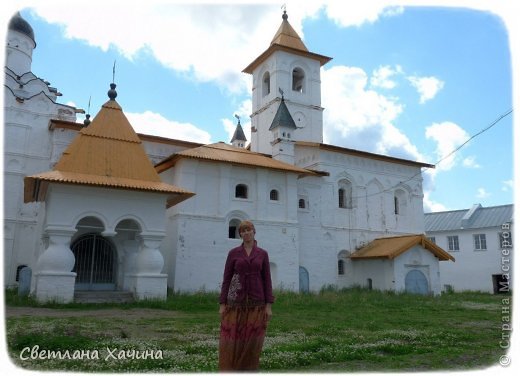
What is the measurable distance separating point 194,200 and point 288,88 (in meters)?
12.8

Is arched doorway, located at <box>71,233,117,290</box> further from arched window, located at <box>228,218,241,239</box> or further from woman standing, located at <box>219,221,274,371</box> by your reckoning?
woman standing, located at <box>219,221,274,371</box>

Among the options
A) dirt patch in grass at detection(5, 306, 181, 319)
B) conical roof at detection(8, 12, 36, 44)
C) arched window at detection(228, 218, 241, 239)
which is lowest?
dirt patch in grass at detection(5, 306, 181, 319)

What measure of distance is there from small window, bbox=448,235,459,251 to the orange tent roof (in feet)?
74.3

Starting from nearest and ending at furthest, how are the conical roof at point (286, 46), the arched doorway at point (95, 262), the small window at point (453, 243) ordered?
the arched doorway at point (95, 262) < the conical roof at point (286, 46) < the small window at point (453, 243)

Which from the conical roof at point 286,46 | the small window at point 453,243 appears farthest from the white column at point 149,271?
the small window at point 453,243

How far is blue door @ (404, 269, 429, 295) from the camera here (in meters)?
21.6

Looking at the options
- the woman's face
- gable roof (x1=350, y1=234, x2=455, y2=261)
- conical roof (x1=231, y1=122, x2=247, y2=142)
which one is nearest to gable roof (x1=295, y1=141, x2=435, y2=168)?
gable roof (x1=350, y1=234, x2=455, y2=261)

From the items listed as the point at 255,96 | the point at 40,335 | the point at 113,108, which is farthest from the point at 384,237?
the point at 40,335

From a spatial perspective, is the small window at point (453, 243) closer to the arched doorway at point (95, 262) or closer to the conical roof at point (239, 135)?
the conical roof at point (239, 135)

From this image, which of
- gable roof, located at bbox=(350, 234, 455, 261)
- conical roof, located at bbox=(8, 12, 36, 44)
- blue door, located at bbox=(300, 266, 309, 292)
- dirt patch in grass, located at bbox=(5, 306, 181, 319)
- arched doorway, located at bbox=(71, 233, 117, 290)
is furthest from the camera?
conical roof, located at bbox=(8, 12, 36, 44)

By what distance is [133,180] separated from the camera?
51.0 feet

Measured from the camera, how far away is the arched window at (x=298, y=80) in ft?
98.2

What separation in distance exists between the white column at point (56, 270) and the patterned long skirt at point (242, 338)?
10.7 meters

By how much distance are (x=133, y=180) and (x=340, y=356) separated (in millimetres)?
10948
